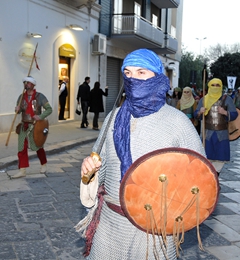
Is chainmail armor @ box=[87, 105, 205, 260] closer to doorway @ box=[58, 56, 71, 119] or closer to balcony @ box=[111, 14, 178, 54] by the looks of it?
doorway @ box=[58, 56, 71, 119]

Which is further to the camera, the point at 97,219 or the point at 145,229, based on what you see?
the point at 97,219

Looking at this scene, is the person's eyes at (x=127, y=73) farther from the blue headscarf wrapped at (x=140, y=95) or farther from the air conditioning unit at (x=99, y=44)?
the air conditioning unit at (x=99, y=44)

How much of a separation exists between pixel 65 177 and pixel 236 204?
9.25 ft

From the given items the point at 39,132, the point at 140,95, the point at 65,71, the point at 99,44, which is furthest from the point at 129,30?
the point at 140,95

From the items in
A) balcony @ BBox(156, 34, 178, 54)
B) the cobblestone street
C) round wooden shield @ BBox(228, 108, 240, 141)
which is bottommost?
the cobblestone street

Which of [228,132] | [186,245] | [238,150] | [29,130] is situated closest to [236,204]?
[228,132]

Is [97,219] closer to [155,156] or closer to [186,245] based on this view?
[155,156]

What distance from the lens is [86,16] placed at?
1791 centimetres

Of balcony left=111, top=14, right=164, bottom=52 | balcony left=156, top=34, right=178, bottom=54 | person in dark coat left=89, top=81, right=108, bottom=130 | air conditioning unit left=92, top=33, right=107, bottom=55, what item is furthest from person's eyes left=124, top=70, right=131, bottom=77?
balcony left=156, top=34, right=178, bottom=54

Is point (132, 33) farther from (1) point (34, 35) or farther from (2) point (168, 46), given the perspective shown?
(1) point (34, 35)

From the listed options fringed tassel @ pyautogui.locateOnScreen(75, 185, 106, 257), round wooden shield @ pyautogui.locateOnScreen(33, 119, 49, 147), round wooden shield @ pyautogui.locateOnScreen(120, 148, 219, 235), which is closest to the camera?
round wooden shield @ pyautogui.locateOnScreen(120, 148, 219, 235)

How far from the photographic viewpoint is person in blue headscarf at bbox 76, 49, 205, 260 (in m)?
2.10

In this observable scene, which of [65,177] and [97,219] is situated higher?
[97,219]

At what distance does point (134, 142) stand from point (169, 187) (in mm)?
338
